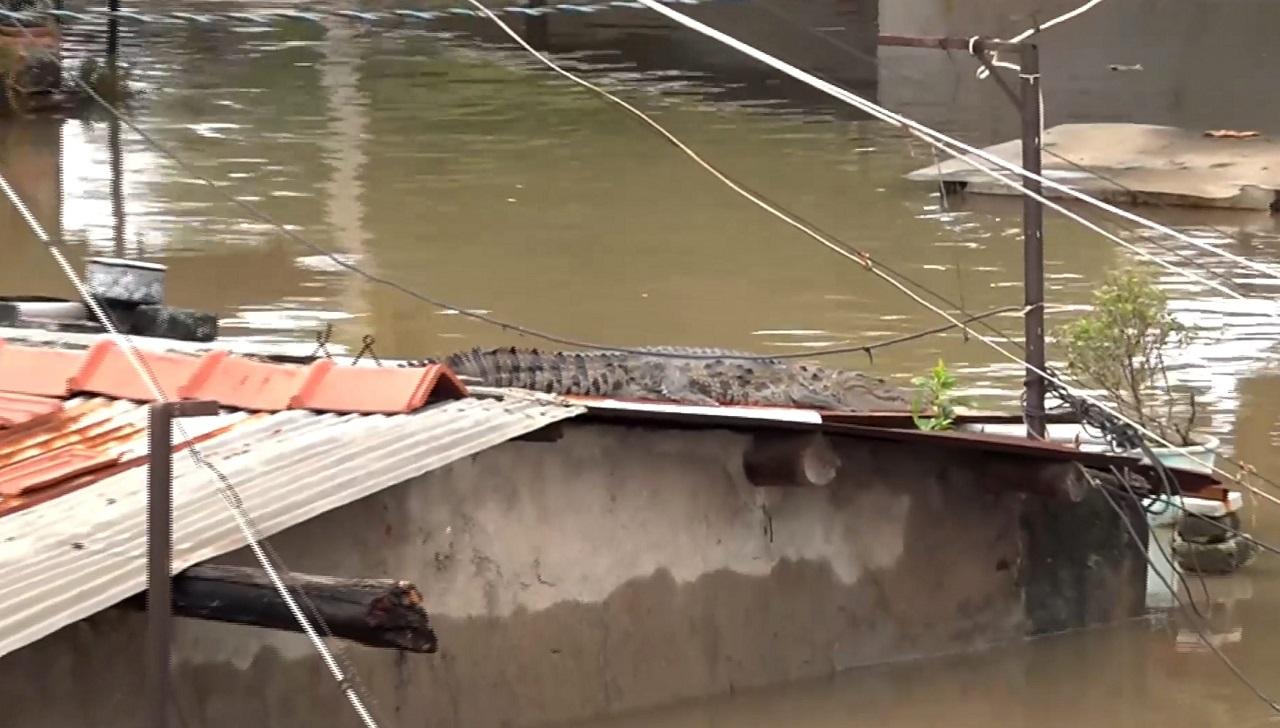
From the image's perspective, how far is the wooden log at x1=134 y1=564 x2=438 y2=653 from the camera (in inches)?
158

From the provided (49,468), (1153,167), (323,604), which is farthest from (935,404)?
(1153,167)

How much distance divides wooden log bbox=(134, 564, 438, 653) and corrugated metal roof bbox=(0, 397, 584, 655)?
0.25ft

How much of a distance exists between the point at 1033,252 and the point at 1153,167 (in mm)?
8704

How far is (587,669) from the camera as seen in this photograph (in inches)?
224

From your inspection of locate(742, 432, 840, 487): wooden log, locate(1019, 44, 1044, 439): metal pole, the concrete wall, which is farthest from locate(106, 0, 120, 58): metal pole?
locate(742, 432, 840, 487): wooden log

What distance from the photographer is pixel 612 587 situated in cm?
576

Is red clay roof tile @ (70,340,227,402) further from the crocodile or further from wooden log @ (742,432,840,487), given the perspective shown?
wooden log @ (742,432,840,487)

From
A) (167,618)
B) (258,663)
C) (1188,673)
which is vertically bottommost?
(1188,673)

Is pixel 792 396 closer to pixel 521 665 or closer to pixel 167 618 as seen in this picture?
pixel 521 665

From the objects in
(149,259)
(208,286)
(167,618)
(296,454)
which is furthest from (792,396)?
(149,259)

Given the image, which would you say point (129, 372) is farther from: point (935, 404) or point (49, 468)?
point (935, 404)

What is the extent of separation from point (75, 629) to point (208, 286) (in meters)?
7.25

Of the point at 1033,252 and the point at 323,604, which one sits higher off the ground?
the point at 1033,252

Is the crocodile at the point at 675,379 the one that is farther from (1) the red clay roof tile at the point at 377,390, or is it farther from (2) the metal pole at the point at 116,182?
(2) the metal pole at the point at 116,182
